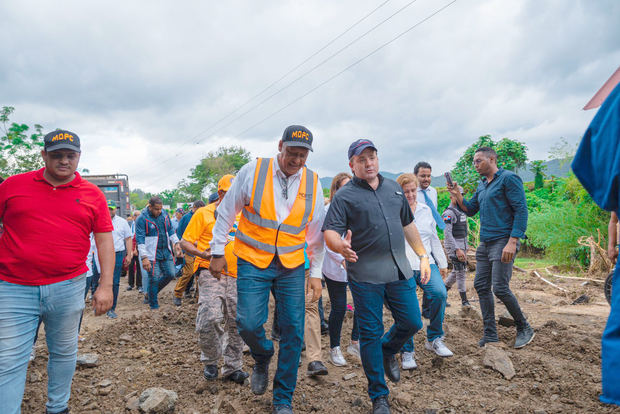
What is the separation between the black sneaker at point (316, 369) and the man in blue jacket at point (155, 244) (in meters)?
4.54

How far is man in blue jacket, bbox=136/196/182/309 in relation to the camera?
731 cm

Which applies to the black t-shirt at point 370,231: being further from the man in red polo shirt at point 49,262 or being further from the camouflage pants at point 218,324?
the man in red polo shirt at point 49,262

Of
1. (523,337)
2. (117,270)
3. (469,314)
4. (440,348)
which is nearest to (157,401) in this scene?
(440,348)

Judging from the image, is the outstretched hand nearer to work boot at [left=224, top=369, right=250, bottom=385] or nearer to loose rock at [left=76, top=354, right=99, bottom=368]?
work boot at [left=224, top=369, right=250, bottom=385]

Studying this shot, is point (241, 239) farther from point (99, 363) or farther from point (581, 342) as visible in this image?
point (581, 342)

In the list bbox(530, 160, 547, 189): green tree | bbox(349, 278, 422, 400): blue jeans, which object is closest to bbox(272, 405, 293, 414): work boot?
bbox(349, 278, 422, 400): blue jeans

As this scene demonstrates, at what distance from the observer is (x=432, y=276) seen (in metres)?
4.12

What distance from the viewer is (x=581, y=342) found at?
14.8 feet

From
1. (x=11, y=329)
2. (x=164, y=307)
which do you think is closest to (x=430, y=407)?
(x=11, y=329)

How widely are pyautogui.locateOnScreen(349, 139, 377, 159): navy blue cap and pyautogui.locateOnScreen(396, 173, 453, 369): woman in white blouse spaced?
43.9 inches

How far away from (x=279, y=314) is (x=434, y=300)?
1.88 m

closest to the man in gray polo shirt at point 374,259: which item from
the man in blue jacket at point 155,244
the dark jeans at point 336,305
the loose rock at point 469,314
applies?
the dark jeans at point 336,305

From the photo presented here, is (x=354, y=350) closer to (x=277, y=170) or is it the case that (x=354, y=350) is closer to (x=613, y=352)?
(x=277, y=170)

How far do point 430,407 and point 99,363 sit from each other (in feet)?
11.9
